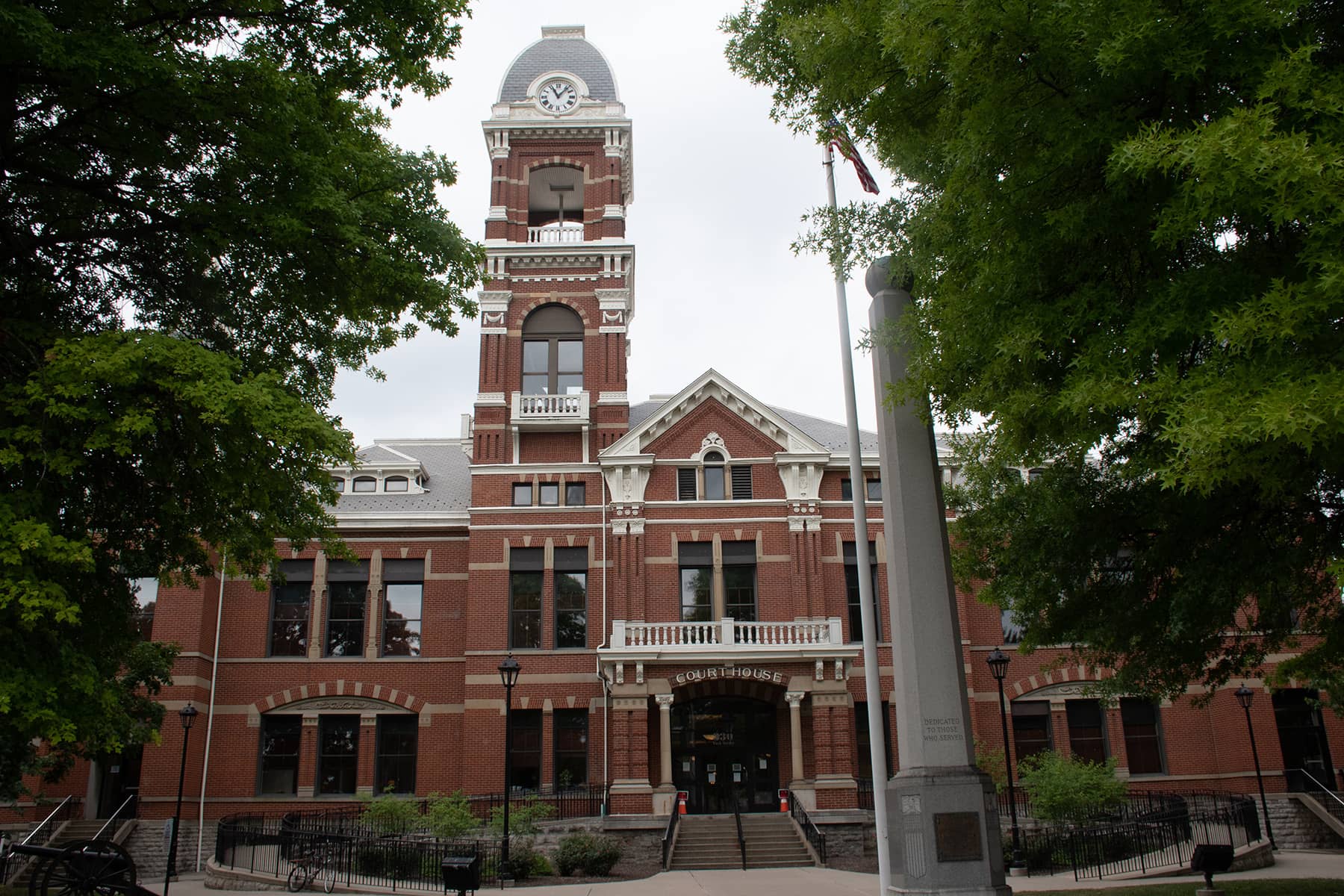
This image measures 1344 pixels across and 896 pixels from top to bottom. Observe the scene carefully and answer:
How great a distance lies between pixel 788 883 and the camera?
19062 mm

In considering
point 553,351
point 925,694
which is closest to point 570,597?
point 553,351

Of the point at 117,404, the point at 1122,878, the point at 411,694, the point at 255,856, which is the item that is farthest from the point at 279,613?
the point at 1122,878

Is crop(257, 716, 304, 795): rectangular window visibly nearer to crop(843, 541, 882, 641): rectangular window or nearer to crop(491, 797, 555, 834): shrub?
crop(491, 797, 555, 834): shrub

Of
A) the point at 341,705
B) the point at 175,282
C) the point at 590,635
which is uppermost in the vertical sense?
the point at 175,282

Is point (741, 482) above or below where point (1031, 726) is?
above

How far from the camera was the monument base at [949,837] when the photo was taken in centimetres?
1066

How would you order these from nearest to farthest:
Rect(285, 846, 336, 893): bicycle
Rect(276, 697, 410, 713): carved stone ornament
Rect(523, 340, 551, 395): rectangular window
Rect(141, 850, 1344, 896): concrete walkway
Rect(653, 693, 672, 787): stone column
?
1. Rect(141, 850, 1344, 896): concrete walkway
2. Rect(285, 846, 336, 893): bicycle
3. Rect(653, 693, 672, 787): stone column
4. Rect(276, 697, 410, 713): carved stone ornament
5. Rect(523, 340, 551, 395): rectangular window

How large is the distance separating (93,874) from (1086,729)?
87.5ft

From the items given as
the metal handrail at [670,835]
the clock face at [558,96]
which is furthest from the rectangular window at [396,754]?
the clock face at [558,96]

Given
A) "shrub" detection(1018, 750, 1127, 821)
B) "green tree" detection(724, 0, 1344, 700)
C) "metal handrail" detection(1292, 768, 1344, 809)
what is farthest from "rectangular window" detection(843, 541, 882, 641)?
"green tree" detection(724, 0, 1344, 700)

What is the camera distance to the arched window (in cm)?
3291

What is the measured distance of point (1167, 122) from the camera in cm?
878

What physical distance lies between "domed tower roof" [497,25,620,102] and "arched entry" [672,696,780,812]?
827 inches

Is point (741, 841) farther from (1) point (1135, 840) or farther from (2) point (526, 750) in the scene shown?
(1) point (1135, 840)
